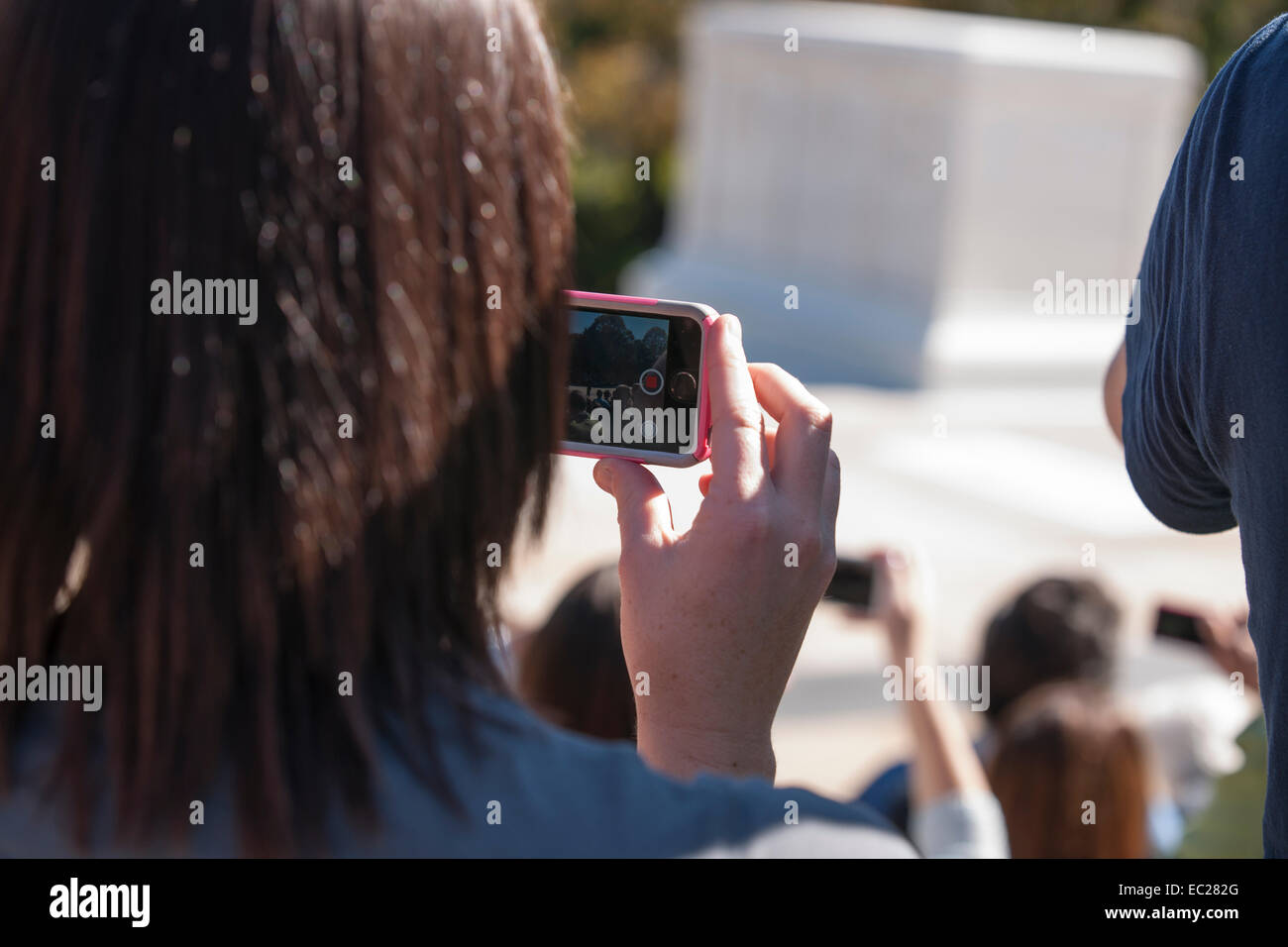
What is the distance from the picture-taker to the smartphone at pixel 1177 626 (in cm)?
279

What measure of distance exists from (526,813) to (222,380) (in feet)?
1.17

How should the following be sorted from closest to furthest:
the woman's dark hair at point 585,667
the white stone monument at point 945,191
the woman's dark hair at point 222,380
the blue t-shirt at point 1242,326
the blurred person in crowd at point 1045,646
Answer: the woman's dark hair at point 222,380 → the blue t-shirt at point 1242,326 → the woman's dark hair at point 585,667 → the blurred person in crowd at point 1045,646 → the white stone monument at point 945,191

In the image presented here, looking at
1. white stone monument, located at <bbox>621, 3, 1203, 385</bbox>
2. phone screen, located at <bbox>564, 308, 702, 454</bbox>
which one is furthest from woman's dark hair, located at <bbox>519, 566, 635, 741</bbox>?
white stone monument, located at <bbox>621, 3, 1203, 385</bbox>

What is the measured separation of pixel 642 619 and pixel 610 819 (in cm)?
25

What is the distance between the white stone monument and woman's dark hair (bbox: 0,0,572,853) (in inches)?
379

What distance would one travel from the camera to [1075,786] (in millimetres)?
2730

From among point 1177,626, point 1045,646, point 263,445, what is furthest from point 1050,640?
point 263,445

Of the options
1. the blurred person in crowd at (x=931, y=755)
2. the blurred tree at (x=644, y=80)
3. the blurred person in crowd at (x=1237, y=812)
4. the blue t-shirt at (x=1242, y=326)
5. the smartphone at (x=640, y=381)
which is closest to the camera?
the blue t-shirt at (x=1242, y=326)

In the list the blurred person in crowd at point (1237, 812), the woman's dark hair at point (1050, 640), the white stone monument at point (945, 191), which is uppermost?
the white stone monument at point (945, 191)

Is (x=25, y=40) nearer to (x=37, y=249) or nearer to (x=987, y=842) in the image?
(x=37, y=249)

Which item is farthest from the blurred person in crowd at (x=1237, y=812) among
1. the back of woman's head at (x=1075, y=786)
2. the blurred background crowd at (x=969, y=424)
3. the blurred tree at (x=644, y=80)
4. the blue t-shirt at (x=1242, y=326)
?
the blurred tree at (x=644, y=80)

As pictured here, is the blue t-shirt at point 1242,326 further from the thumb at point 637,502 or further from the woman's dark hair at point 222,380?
the woman's dark hair at point 222,380

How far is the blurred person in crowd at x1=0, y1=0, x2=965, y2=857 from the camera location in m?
0.95
